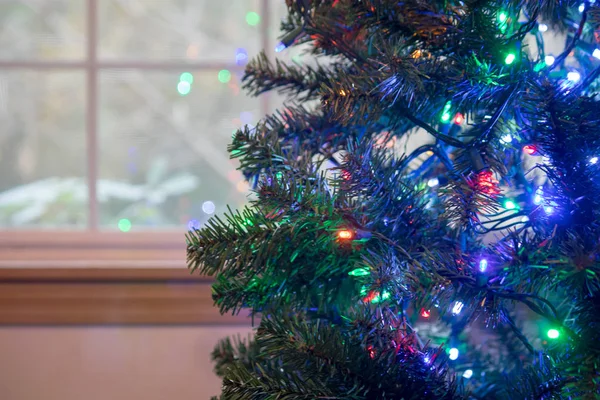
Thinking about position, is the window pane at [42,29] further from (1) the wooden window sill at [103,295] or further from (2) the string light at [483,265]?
(2) the string light at [483,265]

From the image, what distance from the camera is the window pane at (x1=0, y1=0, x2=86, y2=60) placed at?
3.86 feet

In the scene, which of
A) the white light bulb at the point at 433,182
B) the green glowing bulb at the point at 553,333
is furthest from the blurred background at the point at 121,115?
the green glowing bulb at the point at 553,333

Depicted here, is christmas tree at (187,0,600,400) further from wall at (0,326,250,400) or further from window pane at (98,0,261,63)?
window pane at (98,0,261,63)

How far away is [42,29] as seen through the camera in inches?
46.6

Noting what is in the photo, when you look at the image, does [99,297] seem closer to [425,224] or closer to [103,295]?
[103,295]

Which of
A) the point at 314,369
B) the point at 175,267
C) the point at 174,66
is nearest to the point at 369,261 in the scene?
the point at 314,369

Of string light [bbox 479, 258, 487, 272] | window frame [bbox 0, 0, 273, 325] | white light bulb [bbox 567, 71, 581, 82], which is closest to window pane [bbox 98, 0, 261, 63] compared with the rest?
window frame [bbox 0, 0, 273, 325]

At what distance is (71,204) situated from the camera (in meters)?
1.18

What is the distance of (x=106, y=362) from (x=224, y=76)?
2.12 ft

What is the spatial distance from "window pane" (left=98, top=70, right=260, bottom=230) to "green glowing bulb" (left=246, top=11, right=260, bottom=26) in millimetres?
123

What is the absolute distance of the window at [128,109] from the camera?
3.86 ft

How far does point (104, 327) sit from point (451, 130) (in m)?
0.76

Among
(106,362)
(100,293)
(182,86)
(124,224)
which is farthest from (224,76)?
(106,362)

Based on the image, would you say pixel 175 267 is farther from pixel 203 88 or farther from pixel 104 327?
pixel 203 88
